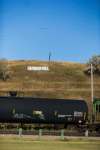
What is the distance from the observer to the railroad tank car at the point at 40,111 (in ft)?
123

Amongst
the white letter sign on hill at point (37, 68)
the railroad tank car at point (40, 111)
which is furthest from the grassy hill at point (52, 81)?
the railroad tank car at point (40, 111)

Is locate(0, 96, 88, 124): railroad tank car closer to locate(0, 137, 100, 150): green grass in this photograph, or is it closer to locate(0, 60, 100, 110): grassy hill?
locate(0, 137, 100, 150): green grass

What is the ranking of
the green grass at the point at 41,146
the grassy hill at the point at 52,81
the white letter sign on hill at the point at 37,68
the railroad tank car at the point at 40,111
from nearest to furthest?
the green grass at the point at 41,146 < the railroad tank car at the point at 40,111 < the grassy hill at the point at 52,81 < the white letter sign on hill at the point at 37,68

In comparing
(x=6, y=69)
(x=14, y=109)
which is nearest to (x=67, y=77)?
(x=6, y=69)

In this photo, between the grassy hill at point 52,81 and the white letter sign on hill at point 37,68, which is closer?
the grassy hill at point 52,81

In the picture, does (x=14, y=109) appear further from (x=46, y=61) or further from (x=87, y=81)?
(x=46, y=61)

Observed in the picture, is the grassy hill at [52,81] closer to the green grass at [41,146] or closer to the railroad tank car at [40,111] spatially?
the railroad tank car at [40,111]

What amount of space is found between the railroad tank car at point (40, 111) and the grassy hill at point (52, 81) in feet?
97.6

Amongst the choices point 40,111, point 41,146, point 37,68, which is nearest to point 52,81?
point 37,68

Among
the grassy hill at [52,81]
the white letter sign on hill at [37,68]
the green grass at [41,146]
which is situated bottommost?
the green grass at [41,146]

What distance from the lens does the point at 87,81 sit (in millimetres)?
87375

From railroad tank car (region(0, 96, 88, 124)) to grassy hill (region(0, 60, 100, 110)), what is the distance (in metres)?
29.8

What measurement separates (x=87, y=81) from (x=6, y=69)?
16.5 m

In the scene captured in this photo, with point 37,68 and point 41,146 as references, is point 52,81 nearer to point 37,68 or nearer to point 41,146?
point 37,68
